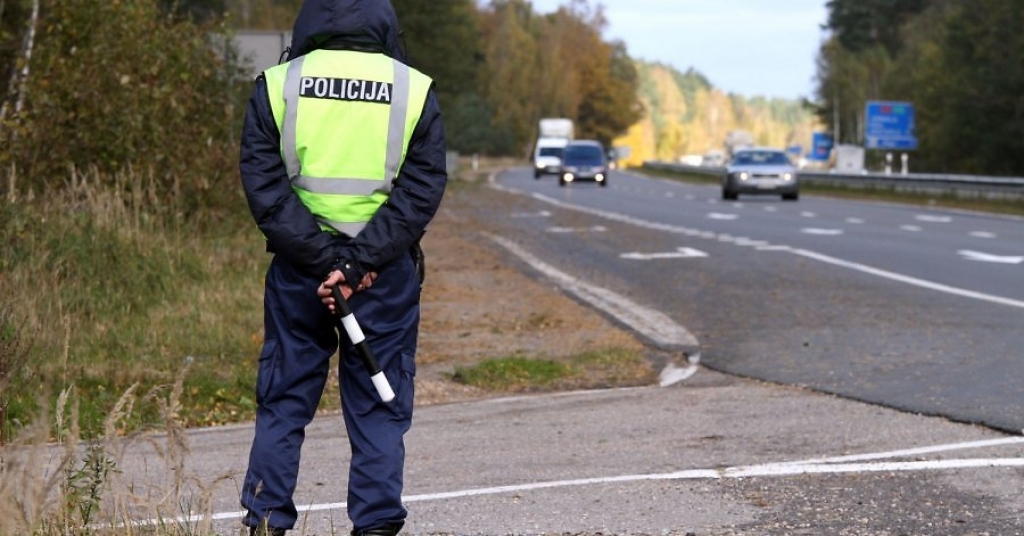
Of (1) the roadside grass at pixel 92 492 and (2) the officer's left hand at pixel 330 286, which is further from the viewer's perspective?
(2) the officer's left hand at pixel 330 286

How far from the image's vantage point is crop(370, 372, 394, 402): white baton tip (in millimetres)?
5555

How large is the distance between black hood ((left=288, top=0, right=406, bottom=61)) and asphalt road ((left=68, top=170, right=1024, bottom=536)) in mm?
1309

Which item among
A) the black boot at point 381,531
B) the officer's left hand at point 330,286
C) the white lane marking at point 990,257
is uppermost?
the officer's left hand at point 330,286

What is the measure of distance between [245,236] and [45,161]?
2524 mm

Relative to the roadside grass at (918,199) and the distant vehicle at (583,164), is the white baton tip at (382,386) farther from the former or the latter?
the distant vehicle at (583,164)

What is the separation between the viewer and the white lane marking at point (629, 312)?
1344 centimetres

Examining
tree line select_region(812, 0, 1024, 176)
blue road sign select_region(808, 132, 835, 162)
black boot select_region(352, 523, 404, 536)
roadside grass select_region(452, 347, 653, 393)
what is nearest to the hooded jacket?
black boot select_region(352, 523, 404, 536)

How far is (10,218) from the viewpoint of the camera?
13.7 m

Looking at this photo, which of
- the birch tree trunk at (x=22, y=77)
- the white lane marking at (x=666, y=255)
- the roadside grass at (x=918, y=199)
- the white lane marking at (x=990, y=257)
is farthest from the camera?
the roadside grass at (x=918, y=199)

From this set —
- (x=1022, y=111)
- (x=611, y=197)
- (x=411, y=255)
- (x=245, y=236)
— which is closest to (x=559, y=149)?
(x=1022, y=111)

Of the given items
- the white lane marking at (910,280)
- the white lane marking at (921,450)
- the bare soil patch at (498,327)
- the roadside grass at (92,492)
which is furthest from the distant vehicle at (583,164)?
the roadside grass at (92,492)

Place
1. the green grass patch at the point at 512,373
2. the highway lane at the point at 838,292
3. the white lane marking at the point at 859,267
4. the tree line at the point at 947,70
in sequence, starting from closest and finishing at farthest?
the highway lane at the point at 838,292, the green grass patch at the point at 512,373, the white lane marking at the point at 859,267, the tree line at the point at 947,70

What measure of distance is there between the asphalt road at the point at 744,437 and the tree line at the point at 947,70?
5882 cm

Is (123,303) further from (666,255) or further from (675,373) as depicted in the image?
(666,255)
